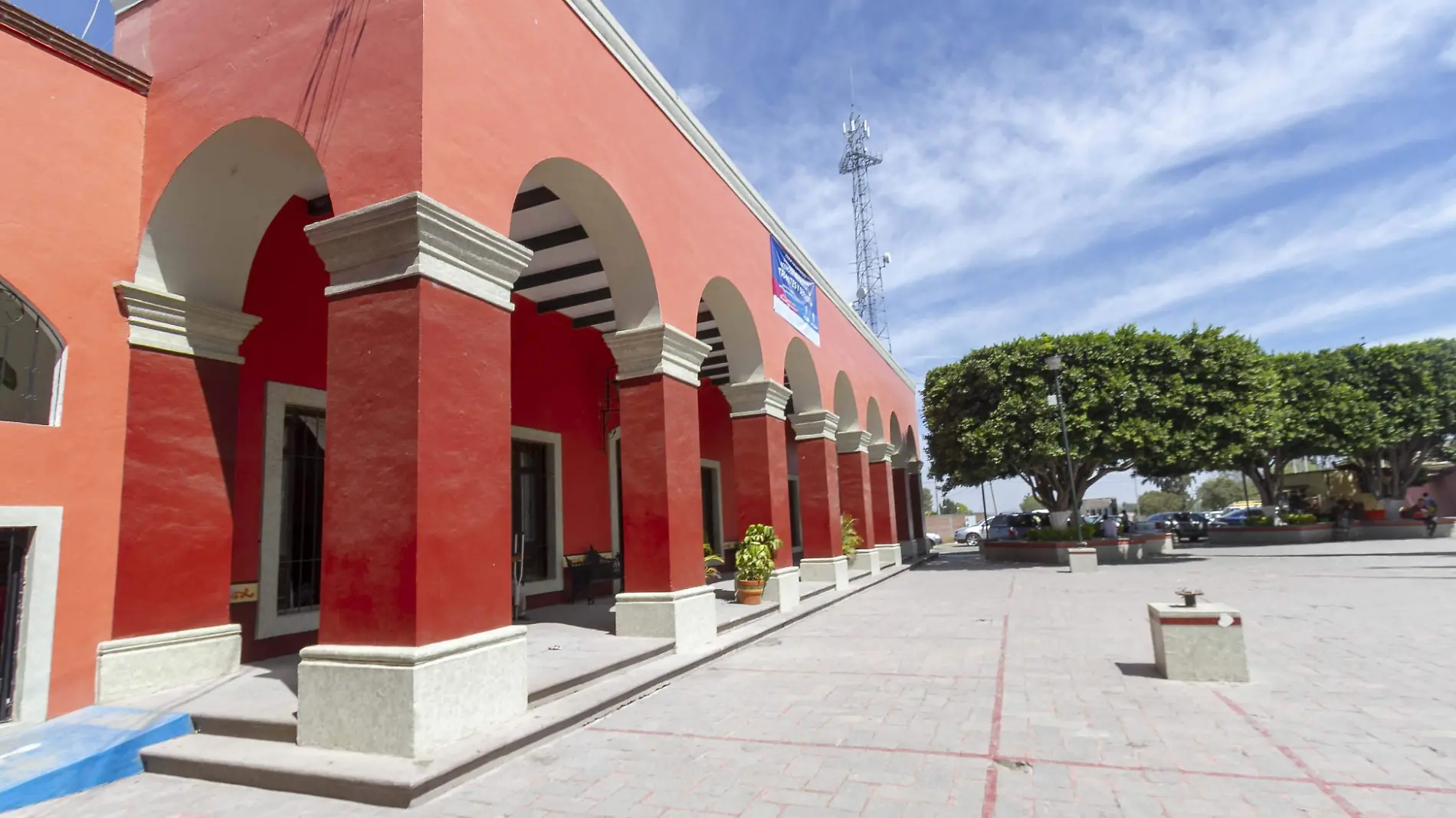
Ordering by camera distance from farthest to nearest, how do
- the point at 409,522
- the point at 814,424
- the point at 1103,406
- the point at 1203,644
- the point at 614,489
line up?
1. the point at 1103,406
2. the point at 814,424
3. the point at 614,489
4. the point at 1203,644
5. the point at 409,522

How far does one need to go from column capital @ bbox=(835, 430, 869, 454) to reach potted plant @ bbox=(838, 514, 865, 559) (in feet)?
4.87

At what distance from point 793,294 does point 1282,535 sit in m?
21.3

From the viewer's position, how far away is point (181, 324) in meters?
5.94

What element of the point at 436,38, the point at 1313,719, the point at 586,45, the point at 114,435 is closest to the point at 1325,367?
the point at 1313,719

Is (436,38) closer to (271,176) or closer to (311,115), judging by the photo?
(311,115)

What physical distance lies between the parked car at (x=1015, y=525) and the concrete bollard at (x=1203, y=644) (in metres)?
19.7

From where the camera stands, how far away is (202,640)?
5.73m

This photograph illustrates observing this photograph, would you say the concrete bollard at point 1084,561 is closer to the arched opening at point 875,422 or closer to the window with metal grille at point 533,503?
the arched opening at point 875,422

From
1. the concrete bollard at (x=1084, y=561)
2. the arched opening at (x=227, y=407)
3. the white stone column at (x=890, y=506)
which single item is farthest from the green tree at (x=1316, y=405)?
the arched opening at (x=227, y=407)

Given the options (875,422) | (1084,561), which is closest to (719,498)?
(875,422)

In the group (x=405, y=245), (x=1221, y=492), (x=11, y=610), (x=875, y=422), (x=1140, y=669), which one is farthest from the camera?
(x=1221, y=492)

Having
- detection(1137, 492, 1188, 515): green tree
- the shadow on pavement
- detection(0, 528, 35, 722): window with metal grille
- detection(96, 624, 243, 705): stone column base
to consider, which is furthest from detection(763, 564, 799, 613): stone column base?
detection(1137, 492, 1188, 515): green tree

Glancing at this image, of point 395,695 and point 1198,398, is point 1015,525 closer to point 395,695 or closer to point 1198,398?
point 1198,398

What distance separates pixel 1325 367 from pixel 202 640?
3073 cm
